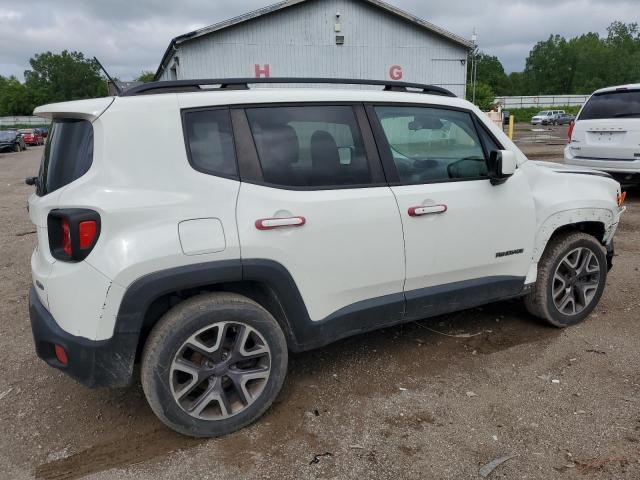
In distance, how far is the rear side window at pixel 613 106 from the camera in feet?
26.6

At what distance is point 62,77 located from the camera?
104 metres

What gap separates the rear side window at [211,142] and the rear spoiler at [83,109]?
0.39 metres

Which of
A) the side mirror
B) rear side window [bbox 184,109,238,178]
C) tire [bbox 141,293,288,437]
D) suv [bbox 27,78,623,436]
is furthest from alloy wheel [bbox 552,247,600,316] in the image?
rear side window [bbox 184,109,238,178]

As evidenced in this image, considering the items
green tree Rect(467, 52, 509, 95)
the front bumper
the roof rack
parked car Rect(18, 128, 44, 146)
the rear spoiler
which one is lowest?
parked car Rect(18, 128, 44, 146)

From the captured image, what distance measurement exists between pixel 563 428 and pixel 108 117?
2848 millimetres

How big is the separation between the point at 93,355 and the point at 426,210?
199cm

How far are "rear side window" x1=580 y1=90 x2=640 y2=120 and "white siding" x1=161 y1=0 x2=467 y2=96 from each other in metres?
11.9

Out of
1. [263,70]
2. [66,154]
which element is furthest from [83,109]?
[263,70]

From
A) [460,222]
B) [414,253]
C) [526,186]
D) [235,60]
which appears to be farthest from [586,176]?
[235,60]

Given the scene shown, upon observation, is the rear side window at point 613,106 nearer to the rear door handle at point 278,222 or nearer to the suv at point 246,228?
the suv at point 246,228

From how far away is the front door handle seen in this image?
3.08 metres

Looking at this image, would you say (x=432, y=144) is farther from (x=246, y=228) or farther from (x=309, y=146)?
(x=246, y=228)

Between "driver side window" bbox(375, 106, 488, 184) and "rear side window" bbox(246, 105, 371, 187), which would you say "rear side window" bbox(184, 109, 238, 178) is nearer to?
"rear side window" bbox(246, 105, 371, 187)

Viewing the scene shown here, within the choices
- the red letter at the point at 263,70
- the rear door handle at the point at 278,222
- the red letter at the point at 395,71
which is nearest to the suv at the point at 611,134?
the rear door handle at the point at 278,222
